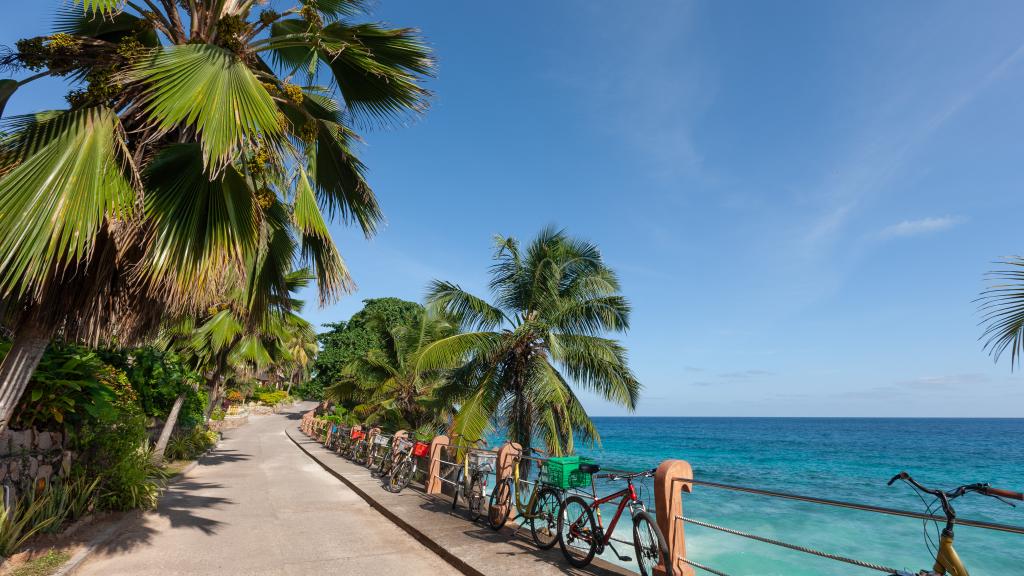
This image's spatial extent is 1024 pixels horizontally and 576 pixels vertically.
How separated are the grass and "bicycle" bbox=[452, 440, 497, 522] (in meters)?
Result: 5.03

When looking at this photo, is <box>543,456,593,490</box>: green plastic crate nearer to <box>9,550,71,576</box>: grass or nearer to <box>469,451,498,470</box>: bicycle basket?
<box>469,451,498,470</box>: bicycle basket

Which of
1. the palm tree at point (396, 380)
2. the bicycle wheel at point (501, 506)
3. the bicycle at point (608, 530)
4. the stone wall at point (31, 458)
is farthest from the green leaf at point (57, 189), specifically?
the palm tree at point (396, 380)

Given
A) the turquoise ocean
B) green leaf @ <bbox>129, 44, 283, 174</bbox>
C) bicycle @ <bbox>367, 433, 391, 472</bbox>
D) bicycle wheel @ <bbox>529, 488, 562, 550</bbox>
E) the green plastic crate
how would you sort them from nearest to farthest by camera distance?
green leaf @ <bbox>129, 44, 283, 174</bbox> → the green plastic crate → bicycle wheel @ <bbox>529, 488, 562, 550</bbox> → bicycle @ <bbox>367, 433, 391, 472</bbox> → the turquoise ocean

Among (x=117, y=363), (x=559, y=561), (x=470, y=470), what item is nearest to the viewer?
(x=559, y=561)

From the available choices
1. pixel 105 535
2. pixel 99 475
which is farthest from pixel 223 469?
pixel 105 535

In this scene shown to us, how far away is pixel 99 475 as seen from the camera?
7934mm

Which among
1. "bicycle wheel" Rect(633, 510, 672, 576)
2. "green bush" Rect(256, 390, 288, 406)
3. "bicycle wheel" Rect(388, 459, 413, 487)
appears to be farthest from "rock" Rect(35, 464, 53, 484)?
"green bush" Rect(256, 390, 288, 406)

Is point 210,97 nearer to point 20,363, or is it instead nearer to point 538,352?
point 20,363

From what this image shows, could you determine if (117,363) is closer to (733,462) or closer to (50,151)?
(50,151)

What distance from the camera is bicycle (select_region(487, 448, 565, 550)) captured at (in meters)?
6.56

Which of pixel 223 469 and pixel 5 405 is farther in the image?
pixel 223 469

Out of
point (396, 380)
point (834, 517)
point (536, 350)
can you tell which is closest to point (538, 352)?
point (536, 350)

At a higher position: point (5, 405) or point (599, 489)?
point (5, 405)

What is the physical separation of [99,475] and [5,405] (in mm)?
5019
